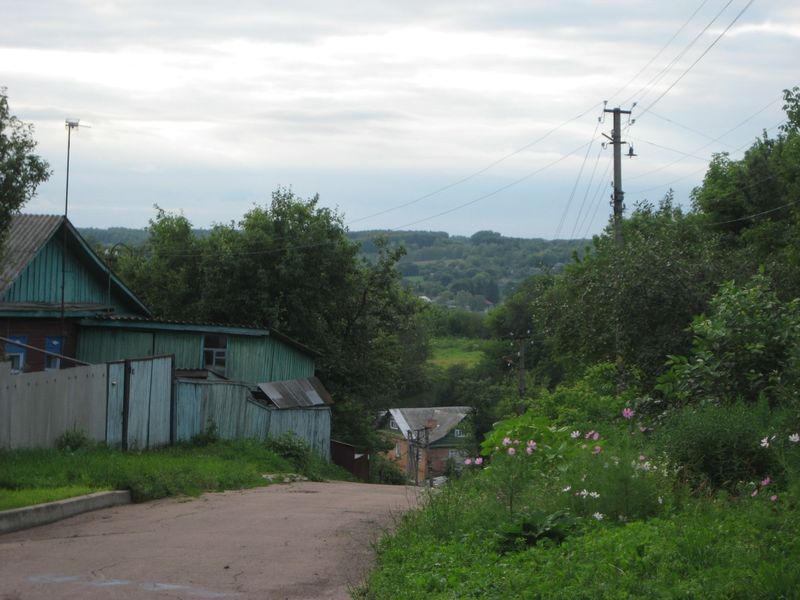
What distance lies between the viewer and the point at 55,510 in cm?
1134

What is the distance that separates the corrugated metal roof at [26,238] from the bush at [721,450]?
55.2 ft

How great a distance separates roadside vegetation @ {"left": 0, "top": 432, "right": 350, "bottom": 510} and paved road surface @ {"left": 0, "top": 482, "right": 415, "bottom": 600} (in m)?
0.60

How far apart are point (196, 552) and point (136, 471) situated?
18.9 ft

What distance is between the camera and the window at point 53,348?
23.9m

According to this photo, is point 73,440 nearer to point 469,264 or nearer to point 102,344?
point 102,344

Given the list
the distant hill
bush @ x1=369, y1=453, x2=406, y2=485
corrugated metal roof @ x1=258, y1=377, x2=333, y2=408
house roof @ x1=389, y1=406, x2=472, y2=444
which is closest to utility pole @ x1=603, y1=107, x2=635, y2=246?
corrugated metal roof @ x1=258, y1=377, x2=333, y2=408

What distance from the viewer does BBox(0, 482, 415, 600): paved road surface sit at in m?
7.28

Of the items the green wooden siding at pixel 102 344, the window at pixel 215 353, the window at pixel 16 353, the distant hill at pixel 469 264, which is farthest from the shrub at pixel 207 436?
the distant hill at pixel 469 264

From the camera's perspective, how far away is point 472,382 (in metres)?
72.8

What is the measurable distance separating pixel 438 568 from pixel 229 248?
29709mm

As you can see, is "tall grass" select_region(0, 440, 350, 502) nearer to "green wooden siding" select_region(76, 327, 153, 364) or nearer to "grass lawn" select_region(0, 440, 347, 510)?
"grass lawn" select_region(0, 440, 347, 510)

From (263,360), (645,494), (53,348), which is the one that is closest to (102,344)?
(53,348)

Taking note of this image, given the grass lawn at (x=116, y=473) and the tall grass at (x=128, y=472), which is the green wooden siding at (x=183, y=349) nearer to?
the grass lawn at (x=116, y=473)

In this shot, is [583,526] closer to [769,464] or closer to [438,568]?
[438,568]
